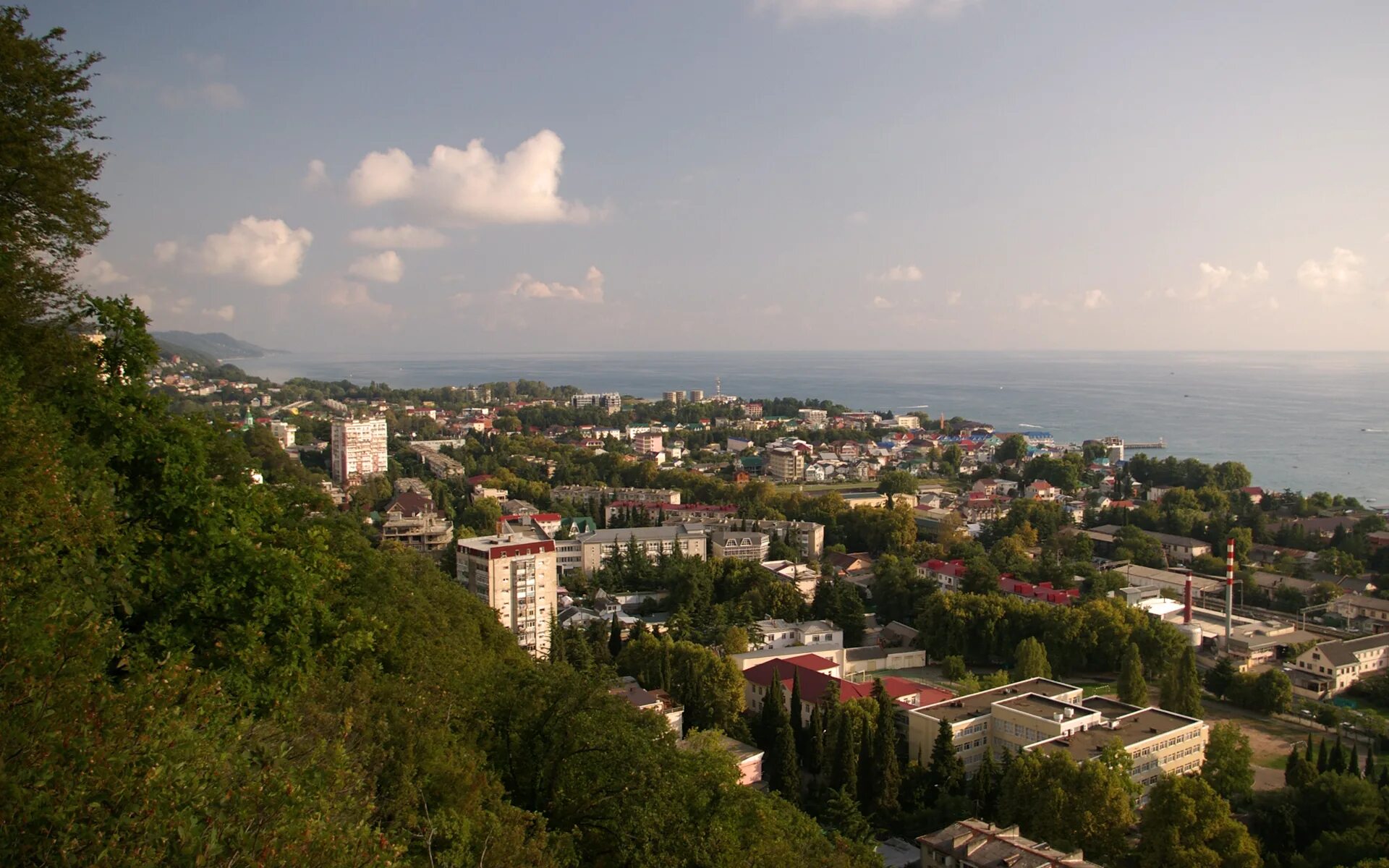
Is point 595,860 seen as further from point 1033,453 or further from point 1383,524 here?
point 1033,453

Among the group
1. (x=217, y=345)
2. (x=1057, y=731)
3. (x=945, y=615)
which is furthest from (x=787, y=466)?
(x=217, y=345)

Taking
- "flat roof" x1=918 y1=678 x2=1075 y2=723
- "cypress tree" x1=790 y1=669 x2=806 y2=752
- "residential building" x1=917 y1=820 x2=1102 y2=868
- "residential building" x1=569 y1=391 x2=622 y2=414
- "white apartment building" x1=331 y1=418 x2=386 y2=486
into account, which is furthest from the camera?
"residential building" x1=569 y1=391 x2=622 y2=414

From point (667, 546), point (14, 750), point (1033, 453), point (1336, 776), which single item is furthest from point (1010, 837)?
point (1033, 453)

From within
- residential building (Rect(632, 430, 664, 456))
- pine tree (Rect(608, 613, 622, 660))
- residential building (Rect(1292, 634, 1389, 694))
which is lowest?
residential building (Rect(1292, 634, 1389, 694))

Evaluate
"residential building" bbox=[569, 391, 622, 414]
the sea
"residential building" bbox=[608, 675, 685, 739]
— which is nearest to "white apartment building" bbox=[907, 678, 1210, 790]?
"residential building" bbox=[608, 675, 685, 739]

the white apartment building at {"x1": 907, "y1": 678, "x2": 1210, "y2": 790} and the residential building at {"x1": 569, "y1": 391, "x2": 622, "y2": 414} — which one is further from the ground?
the residential building at {"x1": 569, "y1": 391, "x2": 622, "y2": 414}

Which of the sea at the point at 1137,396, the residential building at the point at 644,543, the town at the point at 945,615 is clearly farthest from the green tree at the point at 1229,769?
the sea at the point at 1137,396

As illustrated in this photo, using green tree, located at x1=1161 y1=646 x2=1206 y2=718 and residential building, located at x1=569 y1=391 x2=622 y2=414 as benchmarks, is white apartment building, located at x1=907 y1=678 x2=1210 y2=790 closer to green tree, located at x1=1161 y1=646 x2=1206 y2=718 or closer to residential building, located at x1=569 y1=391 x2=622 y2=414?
green tree, located at x1=1161 y1=646 x2=1206 y2=718
